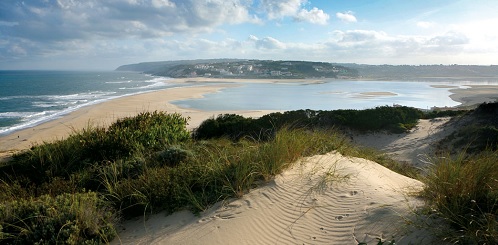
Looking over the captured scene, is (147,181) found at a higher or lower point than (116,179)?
higher

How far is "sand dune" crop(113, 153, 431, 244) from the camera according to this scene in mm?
3863

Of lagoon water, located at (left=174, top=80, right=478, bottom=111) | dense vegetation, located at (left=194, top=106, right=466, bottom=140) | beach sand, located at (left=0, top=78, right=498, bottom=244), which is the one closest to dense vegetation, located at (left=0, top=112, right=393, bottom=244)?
beach sand, located at (left=0, top=78, right=498, bottom=244)

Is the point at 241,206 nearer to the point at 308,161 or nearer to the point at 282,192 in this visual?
the point at 282,192

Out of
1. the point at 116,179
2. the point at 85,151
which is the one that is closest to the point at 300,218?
the point at 116,179

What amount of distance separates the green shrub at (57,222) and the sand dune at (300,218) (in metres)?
0.33

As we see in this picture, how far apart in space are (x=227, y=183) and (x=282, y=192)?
866 millimetres

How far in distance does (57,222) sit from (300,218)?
10.0 ft

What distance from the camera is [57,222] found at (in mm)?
3895

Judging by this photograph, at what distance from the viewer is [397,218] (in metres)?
3.88

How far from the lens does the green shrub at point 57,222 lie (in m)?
3.73

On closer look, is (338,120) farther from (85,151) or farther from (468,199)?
(468,199)

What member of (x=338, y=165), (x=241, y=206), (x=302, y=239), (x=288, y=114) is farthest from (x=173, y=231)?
(x=288, y=114)

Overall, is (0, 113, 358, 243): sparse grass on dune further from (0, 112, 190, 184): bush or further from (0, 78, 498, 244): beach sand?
(0, 78, 498, 244): beach sand

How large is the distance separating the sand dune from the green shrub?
1.09 feet
